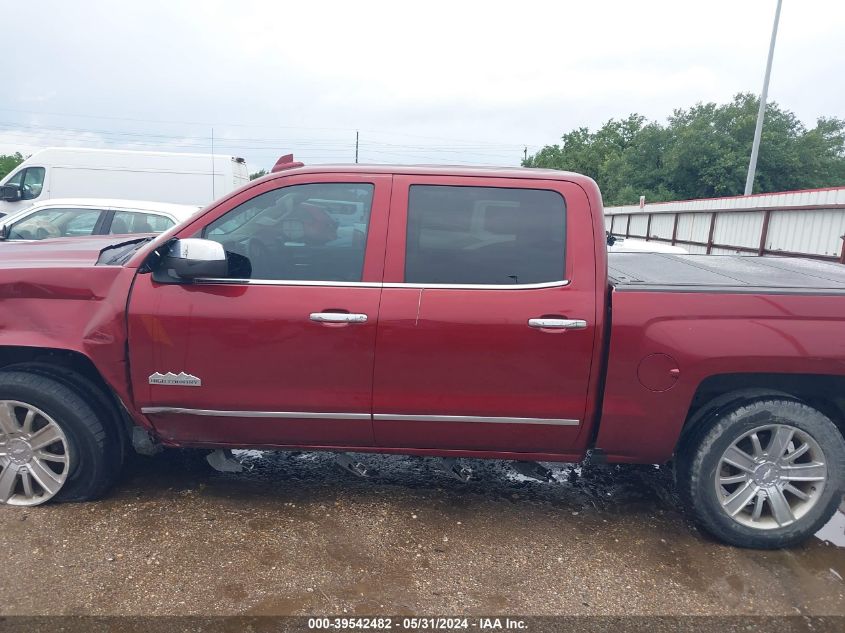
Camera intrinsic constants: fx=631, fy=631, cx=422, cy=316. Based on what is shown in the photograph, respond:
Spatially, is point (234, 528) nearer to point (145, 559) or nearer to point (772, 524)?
point (145, 559)

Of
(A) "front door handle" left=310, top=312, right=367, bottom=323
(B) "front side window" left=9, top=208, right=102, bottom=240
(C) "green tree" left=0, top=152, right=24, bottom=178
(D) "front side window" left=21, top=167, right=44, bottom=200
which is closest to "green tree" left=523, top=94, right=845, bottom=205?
(D) "front side window" left=21, top=167, right=44, bottom=200

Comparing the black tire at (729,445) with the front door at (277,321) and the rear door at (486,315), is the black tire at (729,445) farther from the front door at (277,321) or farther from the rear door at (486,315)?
the front door at (277,321)

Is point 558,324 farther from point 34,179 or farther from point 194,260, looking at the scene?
point 34,179

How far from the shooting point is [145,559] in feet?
9.95

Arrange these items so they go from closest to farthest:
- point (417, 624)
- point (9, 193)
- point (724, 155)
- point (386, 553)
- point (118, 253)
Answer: point (417, 624)
point (386, 553)
point (118, 253)
point (9, 193)
point (724, 155)

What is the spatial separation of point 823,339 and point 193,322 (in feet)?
10.0

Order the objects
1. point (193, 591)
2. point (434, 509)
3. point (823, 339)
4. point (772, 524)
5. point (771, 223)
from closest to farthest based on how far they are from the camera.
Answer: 1. point (193, 591)
2. point (823, 339)
3. point (772, 524)
4. point (434, 509)
5. point (771, 223)

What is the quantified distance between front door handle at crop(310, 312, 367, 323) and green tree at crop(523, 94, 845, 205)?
130ft

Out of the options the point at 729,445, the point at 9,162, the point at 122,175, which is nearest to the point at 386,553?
the point at 729,445

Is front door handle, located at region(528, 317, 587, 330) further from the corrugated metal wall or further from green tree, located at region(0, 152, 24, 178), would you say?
green tree, located at region(0, 152, 24, 178)

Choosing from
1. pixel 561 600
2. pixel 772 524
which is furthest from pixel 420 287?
pixel 772 524

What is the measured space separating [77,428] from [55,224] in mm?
5256

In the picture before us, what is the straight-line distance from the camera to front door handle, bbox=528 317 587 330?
3047 mm

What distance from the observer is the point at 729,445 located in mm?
3172
